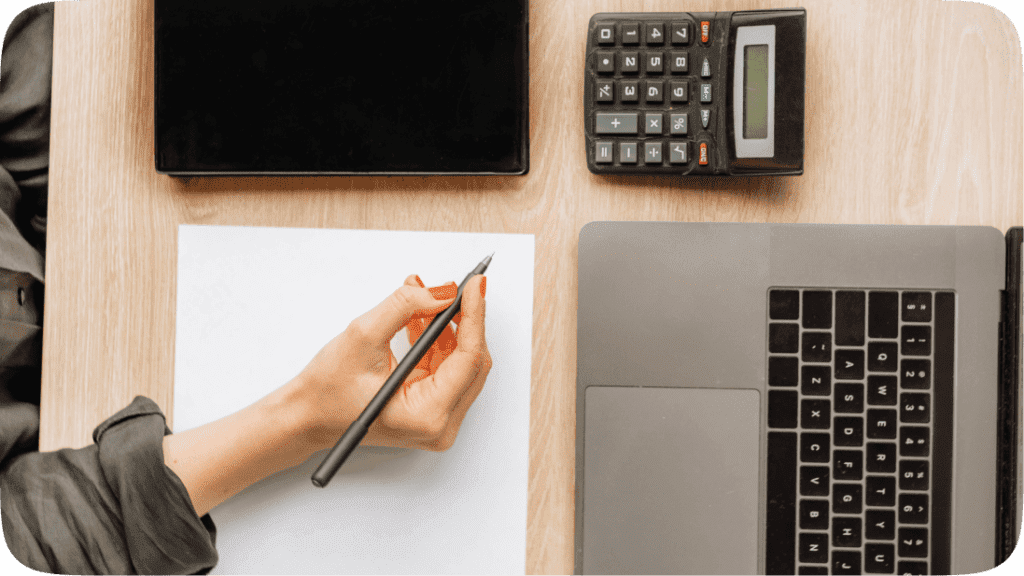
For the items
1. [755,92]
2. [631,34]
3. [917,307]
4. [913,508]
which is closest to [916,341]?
[917,307]

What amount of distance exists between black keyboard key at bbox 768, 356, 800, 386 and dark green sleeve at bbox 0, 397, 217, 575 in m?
0.50

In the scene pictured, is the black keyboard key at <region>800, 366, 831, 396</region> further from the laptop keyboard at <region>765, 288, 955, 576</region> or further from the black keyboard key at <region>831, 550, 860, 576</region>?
the black keyboard key at <region>831, 550, 860, 576</region>

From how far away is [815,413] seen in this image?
509 mm

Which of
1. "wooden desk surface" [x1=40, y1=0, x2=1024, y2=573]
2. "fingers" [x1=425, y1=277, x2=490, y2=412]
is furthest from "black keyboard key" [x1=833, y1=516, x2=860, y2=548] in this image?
"fingers" [x1=425, y1=277, x2=490, y2=412]

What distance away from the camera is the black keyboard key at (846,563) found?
50 centimetres

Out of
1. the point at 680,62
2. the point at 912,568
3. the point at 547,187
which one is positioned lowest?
the point at 912,568

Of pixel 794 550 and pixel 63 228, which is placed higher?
pixel 63 228

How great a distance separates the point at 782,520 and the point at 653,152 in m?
0.33

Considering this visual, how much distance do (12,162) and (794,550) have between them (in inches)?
30.9

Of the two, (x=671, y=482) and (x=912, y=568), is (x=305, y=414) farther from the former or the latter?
(x=912, y=568)

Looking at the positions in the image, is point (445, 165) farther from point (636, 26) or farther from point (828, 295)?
point (828, 295)

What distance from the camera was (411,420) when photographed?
515 millimetres

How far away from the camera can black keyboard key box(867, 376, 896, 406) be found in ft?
1.67

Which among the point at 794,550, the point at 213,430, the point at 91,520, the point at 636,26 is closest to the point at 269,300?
the point at 213,430
